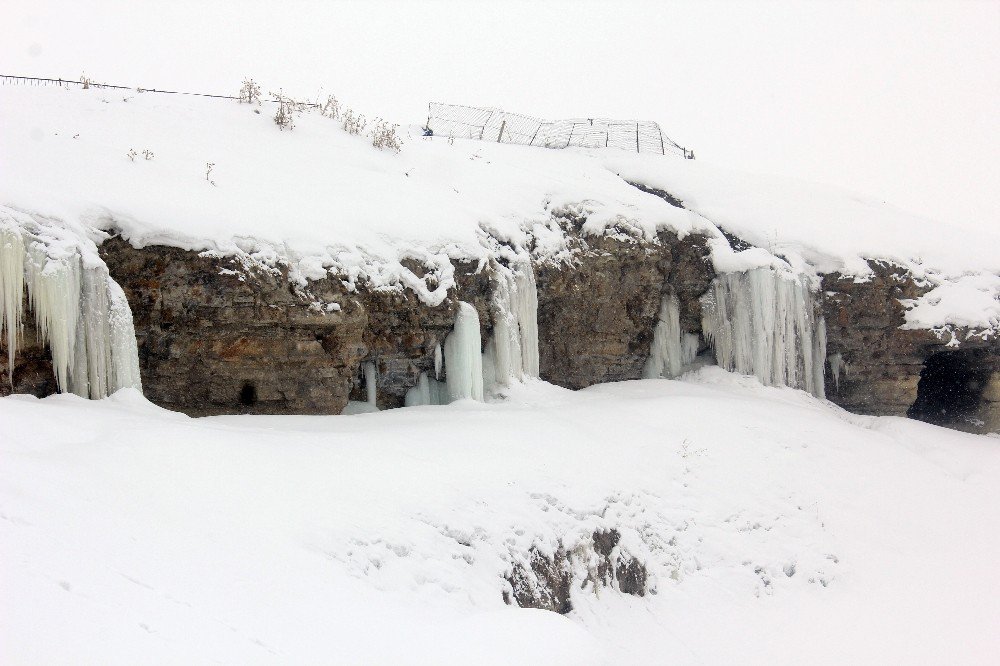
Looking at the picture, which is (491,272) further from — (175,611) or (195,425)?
(175,611)

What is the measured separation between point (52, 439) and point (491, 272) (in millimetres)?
7283

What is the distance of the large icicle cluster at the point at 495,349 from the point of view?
1224 centimetres

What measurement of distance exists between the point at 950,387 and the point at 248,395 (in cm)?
1418

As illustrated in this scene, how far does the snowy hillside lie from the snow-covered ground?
7.89 feet

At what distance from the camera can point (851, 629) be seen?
30.9ft

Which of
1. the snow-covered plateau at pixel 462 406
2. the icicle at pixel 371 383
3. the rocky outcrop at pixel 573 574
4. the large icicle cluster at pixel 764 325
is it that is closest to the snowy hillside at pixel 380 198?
the snow-covered plateau at pixel 462 406

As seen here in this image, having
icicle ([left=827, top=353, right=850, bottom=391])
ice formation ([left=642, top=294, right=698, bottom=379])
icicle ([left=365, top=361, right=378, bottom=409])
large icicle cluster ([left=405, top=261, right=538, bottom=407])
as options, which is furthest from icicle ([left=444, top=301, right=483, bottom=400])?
icicle ([left=827, top=353, right=850, bottom=391])

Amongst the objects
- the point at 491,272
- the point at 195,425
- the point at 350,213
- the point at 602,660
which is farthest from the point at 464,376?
the point at 602,660

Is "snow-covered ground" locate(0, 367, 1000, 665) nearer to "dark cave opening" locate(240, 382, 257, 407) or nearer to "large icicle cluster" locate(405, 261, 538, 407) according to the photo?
"large icicle cluster" locate(405, 261, 538, 407)

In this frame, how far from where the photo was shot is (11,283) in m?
8.31

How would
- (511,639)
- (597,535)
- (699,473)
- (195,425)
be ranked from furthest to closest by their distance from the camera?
1. (699,473)
2. (597,535)
3. (195,425)
4. (511,639)

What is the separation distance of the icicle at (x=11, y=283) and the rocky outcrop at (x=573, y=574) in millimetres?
5650

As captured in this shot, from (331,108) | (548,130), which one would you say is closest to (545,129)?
(548,130)

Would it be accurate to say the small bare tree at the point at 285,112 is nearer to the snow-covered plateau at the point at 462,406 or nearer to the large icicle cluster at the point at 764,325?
the snow-covered plateau at the point at 462,406
